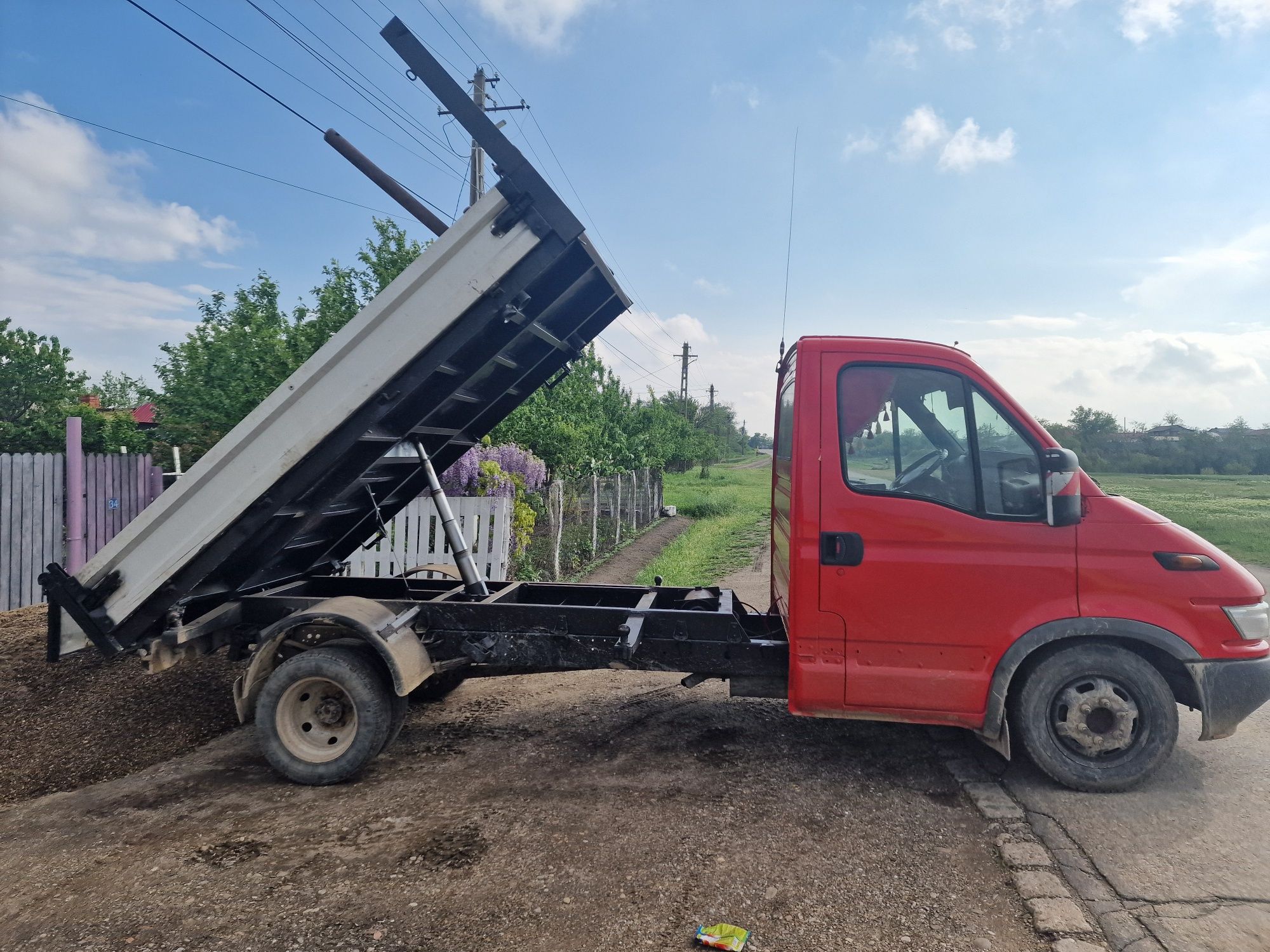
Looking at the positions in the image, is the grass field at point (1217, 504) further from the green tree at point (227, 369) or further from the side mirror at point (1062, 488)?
the green tree at point (227, 369)

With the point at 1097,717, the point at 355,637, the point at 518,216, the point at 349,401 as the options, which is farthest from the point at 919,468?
the point at 355,637

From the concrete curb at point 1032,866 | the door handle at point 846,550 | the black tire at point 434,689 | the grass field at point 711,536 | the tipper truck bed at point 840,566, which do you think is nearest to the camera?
the concrete curb at point 1032,866

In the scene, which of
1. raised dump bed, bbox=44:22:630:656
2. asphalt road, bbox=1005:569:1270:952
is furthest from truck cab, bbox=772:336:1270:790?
raised dump bed, bbox=44:22:630:656

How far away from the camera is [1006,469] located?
13.1 feet

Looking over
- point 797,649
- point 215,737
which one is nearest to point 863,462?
point 797,649

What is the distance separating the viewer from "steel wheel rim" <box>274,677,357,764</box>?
168 inches

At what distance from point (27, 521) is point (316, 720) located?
5928mm

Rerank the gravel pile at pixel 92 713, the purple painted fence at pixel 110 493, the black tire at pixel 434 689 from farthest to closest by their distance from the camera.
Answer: the purple painted fence at pixel 110 493
the black tire at pixel 434 689
the gravel pile at pixel 92 713

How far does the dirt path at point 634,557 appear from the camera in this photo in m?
12.4

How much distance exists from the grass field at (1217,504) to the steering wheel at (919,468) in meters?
4.06

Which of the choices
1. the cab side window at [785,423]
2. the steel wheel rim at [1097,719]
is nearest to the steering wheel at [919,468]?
the cab side window at [785,423]

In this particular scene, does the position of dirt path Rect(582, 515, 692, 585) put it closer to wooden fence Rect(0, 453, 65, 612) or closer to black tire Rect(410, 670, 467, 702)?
black tire Rect(410, 670, 467, 702)

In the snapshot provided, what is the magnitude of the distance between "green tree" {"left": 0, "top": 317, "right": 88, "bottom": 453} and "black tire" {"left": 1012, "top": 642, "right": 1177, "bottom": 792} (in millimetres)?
26712

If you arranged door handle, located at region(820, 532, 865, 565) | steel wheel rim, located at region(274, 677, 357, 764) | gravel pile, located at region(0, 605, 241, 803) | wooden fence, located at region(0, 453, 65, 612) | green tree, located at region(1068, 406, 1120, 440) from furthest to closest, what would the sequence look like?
green tree, located at region(1068, 406, 1120, 440) → wooden fence, located at region(0, 453, 65, 612) → gravel pile, located at region(0, 605, 241, 803) → steel wheel rim, located at region(274, 677, 357, 764) → door handle, located at region(820, 532, 865, 565)
